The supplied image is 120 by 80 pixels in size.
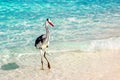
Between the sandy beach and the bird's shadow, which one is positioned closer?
the sandy beach

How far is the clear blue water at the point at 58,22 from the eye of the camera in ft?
35.7

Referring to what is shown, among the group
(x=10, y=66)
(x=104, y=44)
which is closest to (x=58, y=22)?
(x=104, y=44)

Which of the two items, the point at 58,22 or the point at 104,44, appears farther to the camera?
the point at 58,22

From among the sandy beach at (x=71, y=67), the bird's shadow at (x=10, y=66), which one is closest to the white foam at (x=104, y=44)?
the sandy beach at (x=71, y=67)

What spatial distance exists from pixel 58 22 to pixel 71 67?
5.03 m

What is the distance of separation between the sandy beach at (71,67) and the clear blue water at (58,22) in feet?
2.32

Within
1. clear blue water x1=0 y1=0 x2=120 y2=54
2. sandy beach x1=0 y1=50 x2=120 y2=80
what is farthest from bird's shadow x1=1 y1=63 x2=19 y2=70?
clear blue water x1=0 y1=0 x2=120 y2=54

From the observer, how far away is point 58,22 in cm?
1357

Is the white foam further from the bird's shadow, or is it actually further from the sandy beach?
the bird's shadow

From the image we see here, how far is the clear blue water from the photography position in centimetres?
1088

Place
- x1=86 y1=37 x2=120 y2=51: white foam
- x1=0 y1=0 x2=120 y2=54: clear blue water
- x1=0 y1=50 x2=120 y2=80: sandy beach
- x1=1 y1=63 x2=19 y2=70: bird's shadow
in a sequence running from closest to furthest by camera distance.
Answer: x1=0 y1=50 x2=120 y2=80: sandy beach, x1=1 y1=63 x2=19 y2=70: bird's shadow, x1=86 y1=37 x2=120 y2=51: white foam, x1=0 y1=0 x2=120 y2=54: clear blue water

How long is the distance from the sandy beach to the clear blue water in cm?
71

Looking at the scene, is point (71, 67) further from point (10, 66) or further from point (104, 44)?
point (104, 44)

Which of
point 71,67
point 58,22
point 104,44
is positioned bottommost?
point 71,67
